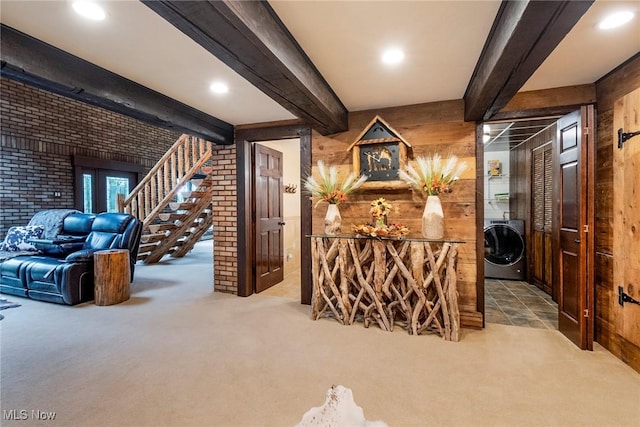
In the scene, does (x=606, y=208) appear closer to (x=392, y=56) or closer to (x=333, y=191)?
(x=392, y=56)

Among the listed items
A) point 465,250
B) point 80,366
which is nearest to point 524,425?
point 465,250

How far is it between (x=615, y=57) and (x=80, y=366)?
4.45 meters

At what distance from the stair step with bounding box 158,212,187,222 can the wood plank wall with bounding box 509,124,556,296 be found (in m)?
5.99

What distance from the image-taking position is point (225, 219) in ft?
13.1

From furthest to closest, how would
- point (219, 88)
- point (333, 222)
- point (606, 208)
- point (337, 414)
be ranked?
point (333, 222), point (219, 88), point (606, 208), point (337, 414)

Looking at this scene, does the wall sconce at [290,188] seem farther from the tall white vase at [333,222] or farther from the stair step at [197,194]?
the tall white vase at [333,222]

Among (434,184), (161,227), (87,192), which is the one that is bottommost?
(161,227)

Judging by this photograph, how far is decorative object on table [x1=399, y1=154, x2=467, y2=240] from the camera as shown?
269cm

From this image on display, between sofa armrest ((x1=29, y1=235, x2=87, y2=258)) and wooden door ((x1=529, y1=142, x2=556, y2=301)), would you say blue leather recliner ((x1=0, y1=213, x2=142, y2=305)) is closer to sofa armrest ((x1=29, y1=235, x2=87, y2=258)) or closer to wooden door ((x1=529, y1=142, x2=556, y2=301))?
sofa armrest ((x1=29, y1=235, x2=87, y2=258))

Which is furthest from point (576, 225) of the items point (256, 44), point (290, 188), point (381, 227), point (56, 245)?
point (56, 245)

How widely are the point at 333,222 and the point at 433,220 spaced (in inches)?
38.2

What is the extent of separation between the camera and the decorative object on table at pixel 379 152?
2998mm

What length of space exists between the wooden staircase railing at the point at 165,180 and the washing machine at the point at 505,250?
16.8ft

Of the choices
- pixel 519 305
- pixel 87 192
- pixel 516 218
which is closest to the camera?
pixel 519 305
